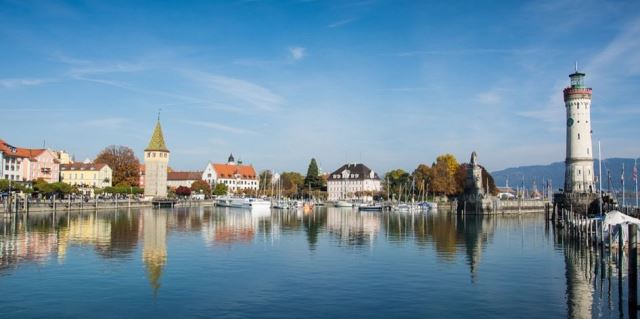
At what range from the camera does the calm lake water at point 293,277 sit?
21344 mm

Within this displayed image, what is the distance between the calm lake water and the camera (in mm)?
21344

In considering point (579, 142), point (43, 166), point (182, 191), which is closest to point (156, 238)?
point (579, 142)

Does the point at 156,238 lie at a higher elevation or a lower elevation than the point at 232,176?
lower

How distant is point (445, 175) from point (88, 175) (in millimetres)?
76447

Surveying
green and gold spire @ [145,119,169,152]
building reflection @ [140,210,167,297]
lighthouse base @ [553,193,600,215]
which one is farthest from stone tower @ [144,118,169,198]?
A: lighthouse base @ [553,193,600,215]

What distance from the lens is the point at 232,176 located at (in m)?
179

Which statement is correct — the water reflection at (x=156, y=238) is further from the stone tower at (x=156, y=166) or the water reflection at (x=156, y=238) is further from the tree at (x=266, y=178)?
the tree at (x=266, y=178)

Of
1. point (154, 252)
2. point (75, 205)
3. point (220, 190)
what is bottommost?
point (154, 252)

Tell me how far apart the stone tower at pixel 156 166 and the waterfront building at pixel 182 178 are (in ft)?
158

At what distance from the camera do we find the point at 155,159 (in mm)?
122000

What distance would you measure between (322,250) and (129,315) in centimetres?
2015

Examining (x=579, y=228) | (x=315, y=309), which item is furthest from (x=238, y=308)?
(x=579, y=228)

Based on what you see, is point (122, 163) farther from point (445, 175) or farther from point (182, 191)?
point (445, 175)

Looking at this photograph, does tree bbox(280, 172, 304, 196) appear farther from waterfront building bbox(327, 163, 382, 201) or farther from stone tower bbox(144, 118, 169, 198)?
stone tower bbox(144, 118, 169, 198)
